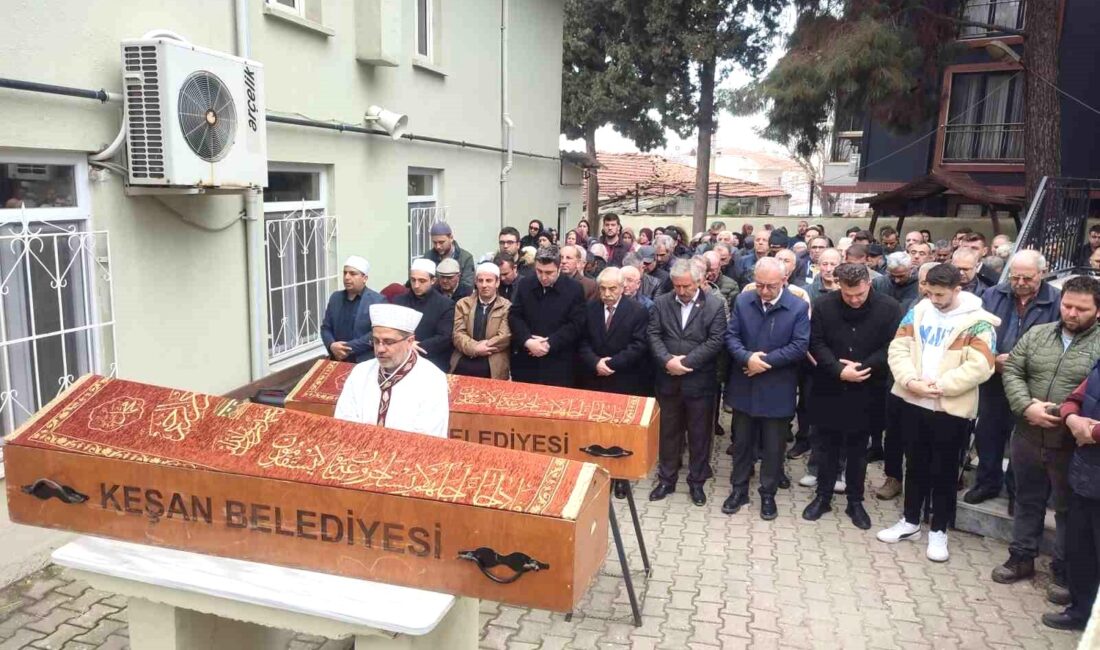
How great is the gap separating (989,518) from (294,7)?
6521mm

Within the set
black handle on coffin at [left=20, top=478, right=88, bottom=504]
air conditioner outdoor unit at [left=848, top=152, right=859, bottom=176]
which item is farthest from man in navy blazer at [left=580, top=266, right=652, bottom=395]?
air conditioner outdoor unit at [left=848, top=152, right=859, bottom=176]

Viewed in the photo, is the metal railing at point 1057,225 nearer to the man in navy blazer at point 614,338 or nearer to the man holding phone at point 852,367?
the man holding phone at point 852,367

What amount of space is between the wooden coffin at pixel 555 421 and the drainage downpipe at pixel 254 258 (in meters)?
1.81

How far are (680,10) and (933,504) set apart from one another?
1531 cm

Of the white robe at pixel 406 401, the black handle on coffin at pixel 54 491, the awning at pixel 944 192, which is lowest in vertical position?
the black handle on coffin at pixel 54 491

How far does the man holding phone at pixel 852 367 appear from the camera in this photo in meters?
5.30

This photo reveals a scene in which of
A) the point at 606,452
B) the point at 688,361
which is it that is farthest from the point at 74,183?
the point at 688,361

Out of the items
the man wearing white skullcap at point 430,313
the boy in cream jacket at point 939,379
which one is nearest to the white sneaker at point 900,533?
the boy in cream jacket at point 939,379

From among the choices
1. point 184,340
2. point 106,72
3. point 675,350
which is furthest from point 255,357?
point 675,350

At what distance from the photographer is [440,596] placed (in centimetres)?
272

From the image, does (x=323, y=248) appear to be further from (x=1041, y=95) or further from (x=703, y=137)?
(x=703, y=137)

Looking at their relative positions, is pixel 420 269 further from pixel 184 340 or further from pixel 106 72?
pixel 106 72

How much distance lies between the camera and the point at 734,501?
18.8 feet

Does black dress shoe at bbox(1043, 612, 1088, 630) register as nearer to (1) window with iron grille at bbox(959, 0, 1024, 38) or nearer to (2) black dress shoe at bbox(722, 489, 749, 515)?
(2) black dress shoe at bbox(722, 489, 749, 515)
